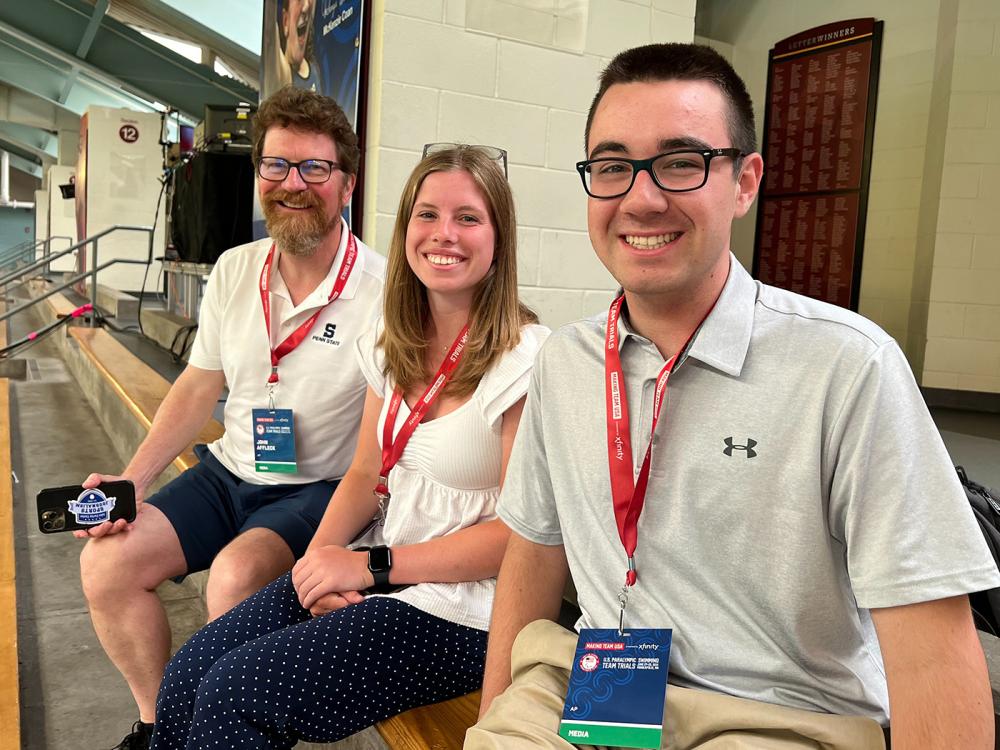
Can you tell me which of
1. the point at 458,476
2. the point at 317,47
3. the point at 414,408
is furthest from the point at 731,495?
the point at 317,47

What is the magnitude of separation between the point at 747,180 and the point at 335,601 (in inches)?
36.7

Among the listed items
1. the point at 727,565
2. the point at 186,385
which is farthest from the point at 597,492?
the point at 186,385

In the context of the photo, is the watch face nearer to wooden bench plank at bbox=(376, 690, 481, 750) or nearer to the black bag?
wooden bench plank at bbox=(376, 690, 481, 750)

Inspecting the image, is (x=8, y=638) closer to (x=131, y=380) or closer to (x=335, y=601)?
(x=335, y=601)

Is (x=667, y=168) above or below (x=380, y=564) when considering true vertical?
above

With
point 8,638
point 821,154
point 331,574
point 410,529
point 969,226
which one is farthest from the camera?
point 821,154

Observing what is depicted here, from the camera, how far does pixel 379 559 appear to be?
1387mm

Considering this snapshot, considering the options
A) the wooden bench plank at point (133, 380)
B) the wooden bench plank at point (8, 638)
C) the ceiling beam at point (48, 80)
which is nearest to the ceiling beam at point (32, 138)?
the ceiling beam at point (48, 80)

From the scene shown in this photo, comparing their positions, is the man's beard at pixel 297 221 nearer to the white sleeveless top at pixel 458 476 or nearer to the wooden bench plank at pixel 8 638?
the white sleeveless top at pixel 458 476

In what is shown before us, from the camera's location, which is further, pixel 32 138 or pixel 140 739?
pixel 32 138

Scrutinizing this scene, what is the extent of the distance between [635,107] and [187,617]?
2.42 m

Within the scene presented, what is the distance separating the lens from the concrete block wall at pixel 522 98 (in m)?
2.79

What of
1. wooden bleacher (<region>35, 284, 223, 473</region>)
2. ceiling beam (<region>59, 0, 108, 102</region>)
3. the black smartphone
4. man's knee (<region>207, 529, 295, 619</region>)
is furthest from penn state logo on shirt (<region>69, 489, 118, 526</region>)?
ceiling beam (<region>59, 0, 108, 102</region>)

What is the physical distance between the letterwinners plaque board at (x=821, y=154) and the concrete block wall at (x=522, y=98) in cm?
223
